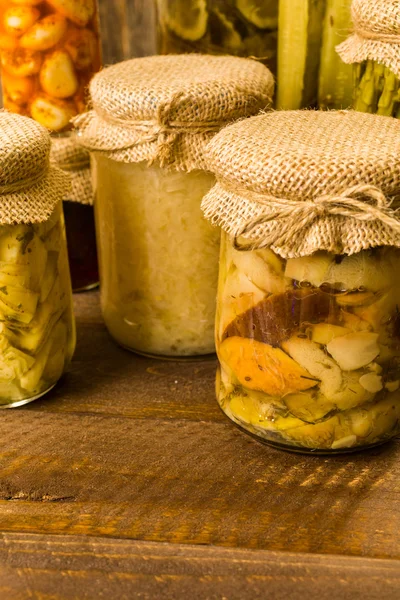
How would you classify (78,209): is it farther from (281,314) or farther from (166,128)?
(281,314)

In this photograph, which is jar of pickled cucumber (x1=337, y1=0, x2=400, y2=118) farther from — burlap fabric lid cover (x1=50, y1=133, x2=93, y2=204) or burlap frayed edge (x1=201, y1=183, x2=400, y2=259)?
burlap fabric lid cover (x1=50, y1=133, x2=93, y2=204)

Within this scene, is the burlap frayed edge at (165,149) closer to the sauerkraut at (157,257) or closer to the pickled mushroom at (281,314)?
the sauerkraut at (157,257)

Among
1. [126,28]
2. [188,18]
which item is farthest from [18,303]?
[126,28]

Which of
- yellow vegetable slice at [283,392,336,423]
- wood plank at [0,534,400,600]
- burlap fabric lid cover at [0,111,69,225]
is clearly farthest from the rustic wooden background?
wood plank at [0,534,400,600]

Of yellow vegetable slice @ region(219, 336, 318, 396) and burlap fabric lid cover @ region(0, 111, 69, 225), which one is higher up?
burlap fabric lid cover @ region(0, 111, 69, 225)

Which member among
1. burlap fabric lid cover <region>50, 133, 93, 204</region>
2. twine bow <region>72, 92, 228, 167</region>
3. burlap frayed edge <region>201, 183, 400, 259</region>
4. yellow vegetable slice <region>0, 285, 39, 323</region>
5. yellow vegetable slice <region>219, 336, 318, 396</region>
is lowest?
yellow vegetable slice <region>219, 336, 318, 396</region>

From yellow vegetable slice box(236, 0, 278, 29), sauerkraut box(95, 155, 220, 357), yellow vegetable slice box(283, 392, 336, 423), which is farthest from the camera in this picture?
yellow vegetable slice box(236, 0, 278, 29)

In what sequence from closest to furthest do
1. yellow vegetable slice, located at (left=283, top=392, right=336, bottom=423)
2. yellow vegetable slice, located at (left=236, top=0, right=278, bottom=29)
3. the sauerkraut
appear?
yellow vegetable slice, located at (left=283, top=392, right=336, bottom=423) → the sauerkraut → yellow vegetable slice, located at (left=236, top=0, right=278, bottom=29)
